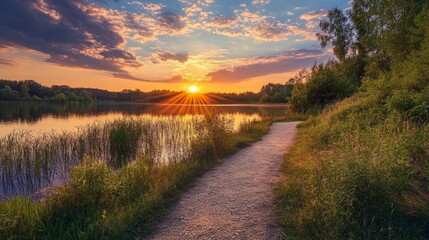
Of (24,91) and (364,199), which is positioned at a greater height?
(24,91)

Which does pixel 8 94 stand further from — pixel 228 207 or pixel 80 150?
pixel 228 207

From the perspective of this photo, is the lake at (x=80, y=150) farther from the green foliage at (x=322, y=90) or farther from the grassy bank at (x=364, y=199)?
the green foliage at (x=322, y=90)

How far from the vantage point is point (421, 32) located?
45.9 ft

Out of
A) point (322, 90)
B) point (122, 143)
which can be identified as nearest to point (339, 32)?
point (322, 90)

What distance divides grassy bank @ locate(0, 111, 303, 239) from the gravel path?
0.34m

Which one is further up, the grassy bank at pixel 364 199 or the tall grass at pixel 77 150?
the grassy bank at pixel 364 199

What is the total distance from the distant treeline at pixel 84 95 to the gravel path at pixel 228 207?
36691 mm

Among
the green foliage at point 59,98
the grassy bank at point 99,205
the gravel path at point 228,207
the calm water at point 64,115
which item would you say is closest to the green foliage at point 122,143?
the calm water at point 64,115

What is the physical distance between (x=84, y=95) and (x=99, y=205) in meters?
78.9

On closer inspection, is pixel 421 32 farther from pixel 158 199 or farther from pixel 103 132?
pixel 103 132

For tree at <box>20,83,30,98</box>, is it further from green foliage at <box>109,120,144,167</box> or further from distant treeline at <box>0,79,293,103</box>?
green foliage at <box>109,120,144,167</box>

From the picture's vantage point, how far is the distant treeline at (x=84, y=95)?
211 feet

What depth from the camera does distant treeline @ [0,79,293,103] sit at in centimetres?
6438

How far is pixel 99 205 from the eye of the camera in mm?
4836
